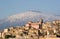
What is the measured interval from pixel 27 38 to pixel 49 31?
25.6ft

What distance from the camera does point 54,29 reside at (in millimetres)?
70062

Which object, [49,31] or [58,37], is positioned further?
[49,31]

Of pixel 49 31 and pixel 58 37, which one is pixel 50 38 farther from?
pixel 49 31

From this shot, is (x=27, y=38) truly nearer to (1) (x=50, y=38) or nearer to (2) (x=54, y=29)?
(1) (x=50, y=38)

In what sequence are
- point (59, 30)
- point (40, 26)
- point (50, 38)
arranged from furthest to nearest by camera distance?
point (40, 26)
point (59, 30)
point (50, 38)

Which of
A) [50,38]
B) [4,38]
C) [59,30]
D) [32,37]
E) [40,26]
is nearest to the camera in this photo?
[50,38]

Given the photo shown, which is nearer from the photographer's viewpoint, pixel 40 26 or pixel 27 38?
pixel 27 38

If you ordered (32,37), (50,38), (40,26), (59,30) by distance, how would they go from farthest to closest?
1. (40,26)
2. (59,30)
3. (32,37)
4. (50,38)

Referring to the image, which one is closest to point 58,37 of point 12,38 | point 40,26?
point 12,38

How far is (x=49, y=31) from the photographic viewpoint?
66.6 m

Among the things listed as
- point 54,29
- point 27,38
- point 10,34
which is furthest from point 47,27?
point 27,38

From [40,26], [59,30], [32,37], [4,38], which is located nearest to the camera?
[32,37]

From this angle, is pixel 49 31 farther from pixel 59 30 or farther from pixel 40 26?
pixel 40 26

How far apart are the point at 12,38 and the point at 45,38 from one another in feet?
19.4
